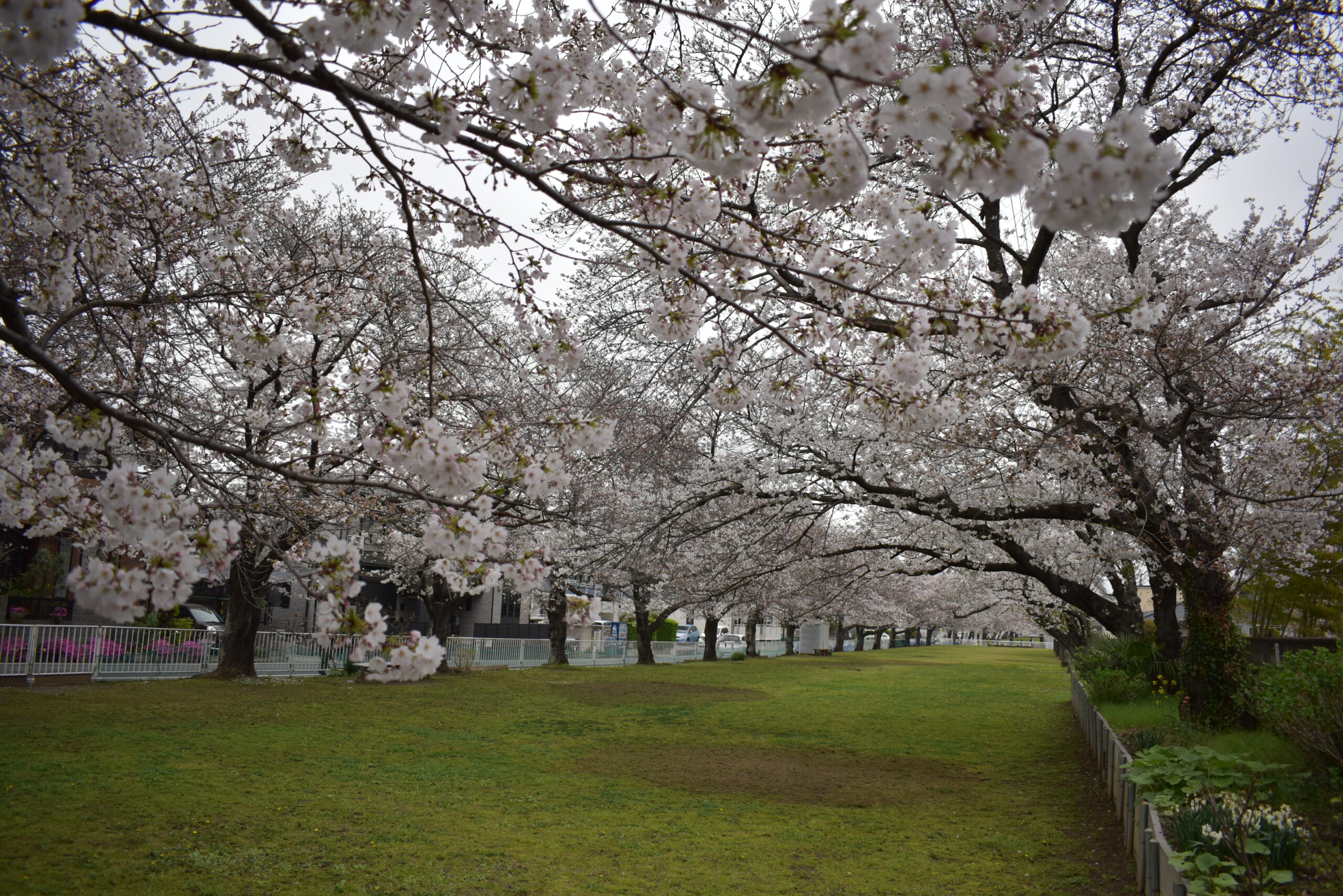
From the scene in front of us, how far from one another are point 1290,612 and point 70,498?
19.7 metres

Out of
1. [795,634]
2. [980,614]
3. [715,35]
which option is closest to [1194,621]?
[715,35]

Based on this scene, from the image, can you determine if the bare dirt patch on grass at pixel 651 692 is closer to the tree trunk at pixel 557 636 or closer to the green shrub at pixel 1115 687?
the tree trunk at pixel 557 636

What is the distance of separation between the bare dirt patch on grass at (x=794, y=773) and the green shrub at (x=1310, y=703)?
10.8 feet

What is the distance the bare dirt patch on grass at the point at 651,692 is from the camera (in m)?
16.8

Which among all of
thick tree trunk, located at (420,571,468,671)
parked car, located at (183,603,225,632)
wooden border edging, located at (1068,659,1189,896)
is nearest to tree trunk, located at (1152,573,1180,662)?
wooden border edging, located at (1068,659,1189,896)

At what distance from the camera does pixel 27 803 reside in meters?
5.93

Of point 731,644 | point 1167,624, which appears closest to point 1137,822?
point 1167,624

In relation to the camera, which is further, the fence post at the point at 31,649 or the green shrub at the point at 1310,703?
the fence post at the point at 31,649

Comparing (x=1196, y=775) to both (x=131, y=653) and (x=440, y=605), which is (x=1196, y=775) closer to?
(x=131, y=653)

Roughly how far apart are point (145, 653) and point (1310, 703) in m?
18.4

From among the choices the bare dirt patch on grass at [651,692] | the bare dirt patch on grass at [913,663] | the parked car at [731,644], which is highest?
the bare dirt patch on grass at [651,692]

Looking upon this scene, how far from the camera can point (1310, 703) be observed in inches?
220

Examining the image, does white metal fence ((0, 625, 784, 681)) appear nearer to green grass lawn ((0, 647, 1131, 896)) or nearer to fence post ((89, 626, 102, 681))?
fence post ((89, 626, 102, 681))

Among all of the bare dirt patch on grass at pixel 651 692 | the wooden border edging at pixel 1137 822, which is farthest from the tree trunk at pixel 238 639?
the wooden border edging at pixel 1137 822
